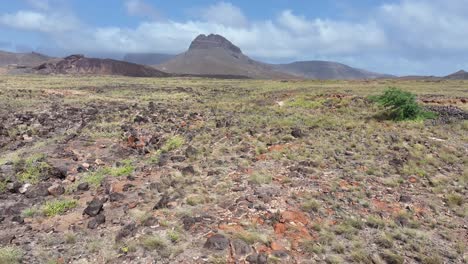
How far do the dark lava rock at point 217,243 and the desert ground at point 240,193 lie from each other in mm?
24

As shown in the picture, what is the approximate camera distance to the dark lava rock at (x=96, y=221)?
334 inches

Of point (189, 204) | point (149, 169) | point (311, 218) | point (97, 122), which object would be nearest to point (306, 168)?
point (311, 218)

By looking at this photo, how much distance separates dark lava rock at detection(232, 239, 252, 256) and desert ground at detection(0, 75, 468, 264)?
2cm

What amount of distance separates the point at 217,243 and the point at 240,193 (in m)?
2.89

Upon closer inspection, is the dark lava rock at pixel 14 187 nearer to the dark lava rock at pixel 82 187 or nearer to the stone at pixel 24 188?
the stone at pixel 24 188

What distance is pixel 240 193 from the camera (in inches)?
400

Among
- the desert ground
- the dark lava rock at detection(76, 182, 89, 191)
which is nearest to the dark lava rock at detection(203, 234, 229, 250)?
the desert ground

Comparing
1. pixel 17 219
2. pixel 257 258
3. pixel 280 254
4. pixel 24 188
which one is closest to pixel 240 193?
pixel 280 254

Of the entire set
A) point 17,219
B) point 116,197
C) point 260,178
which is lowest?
point 17,219

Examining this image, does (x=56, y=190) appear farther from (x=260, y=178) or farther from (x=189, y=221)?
(x=260, y=178)

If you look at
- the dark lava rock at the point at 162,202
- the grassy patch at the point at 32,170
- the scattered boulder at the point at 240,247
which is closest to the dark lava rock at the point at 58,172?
the grassy patch at the point at 32,170

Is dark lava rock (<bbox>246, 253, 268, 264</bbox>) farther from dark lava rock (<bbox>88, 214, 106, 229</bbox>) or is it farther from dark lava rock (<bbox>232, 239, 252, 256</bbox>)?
dark lava rock (<bbox>88, 214, 106, 229</bbox>)

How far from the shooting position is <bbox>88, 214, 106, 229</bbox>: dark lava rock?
8.48m

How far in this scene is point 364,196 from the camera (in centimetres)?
1002
